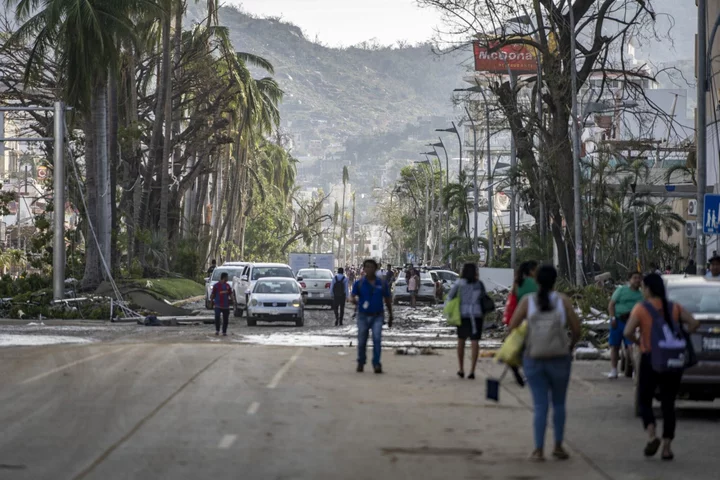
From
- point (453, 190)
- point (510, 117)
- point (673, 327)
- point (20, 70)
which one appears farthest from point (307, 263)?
point (673, 327)

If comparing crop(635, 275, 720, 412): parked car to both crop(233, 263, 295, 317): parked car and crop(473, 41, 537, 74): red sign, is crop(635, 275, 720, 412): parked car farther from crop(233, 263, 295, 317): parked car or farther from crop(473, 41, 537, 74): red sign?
crop(473, 41, 537, 74): red sign

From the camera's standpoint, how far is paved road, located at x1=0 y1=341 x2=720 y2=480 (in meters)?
10.4

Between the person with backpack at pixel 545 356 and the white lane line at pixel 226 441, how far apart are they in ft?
9.15

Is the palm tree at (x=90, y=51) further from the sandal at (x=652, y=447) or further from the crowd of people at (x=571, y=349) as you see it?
the sandal at (x=652, y=447)

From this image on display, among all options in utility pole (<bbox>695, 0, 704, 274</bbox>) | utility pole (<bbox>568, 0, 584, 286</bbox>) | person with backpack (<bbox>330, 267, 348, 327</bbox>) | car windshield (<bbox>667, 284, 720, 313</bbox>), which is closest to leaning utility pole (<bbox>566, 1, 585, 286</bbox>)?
utility pole (<bbox>568, 0, 584, 286</bbox>)

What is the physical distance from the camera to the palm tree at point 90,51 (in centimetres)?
4003

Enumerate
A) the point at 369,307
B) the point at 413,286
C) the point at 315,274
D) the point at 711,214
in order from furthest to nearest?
the point at 413,286, the point at 315,274, the point at 711,214, the point at 369,307

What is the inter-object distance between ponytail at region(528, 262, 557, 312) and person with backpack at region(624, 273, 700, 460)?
1247 millimetres

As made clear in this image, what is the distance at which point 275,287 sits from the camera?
35844mm

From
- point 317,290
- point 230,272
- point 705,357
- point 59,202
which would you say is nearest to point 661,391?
point 705,357

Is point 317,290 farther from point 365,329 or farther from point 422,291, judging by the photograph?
point 365,329

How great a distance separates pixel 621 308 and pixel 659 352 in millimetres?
7281

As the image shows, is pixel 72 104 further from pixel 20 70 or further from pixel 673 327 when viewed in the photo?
pixel 673 327

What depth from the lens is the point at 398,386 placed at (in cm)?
1728
